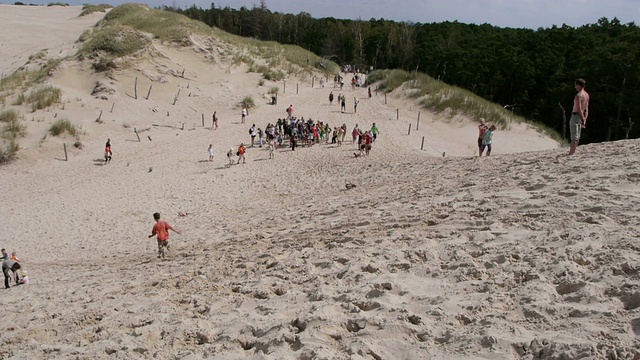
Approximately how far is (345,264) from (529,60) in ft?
144

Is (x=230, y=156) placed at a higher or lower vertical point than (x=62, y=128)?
lower

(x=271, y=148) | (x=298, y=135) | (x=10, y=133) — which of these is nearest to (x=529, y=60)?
(x=298, y=135)

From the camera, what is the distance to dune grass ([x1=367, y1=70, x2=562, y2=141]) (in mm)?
30438

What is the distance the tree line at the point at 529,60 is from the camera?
3512 cm

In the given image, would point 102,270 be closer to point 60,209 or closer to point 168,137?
point 60,209

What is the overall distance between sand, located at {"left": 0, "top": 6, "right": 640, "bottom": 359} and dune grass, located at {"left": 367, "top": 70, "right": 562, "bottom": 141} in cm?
1538

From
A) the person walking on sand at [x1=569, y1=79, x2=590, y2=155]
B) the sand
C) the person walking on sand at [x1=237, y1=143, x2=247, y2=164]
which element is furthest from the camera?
the person walking on sand at [x1=237, y1=143, x2=247, y2=164]

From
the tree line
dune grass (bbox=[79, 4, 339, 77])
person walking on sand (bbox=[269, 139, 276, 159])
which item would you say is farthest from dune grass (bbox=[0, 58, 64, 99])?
the tree line

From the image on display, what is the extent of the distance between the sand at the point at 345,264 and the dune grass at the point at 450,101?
1538cm

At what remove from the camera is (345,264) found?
7098 mm

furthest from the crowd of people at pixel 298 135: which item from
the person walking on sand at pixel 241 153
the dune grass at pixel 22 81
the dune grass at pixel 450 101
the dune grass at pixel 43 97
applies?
the dune grass at pixel 22 81

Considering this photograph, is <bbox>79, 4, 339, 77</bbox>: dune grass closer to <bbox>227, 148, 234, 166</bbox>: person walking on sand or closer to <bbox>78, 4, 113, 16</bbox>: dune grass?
<bbox>227, 148, 234, 166</bbox>: person walking on sand

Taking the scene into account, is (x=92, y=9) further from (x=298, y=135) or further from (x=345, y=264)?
(x=345, y=264)

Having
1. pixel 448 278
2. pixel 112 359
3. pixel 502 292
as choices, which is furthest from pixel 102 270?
pixel 502 292
